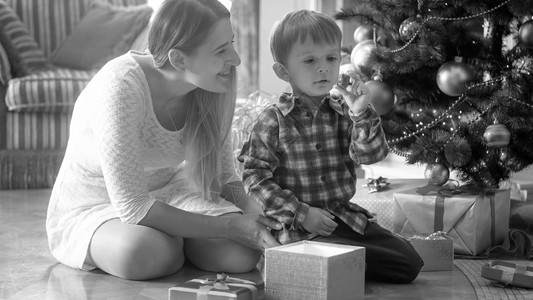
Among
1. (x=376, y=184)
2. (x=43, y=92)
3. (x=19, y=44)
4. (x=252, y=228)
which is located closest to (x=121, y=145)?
(x=252, y=228)

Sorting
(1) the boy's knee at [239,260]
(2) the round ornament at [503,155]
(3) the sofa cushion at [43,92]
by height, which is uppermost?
(3) the sofa cushion at [43,92]

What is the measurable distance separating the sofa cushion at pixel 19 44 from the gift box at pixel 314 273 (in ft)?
7.92

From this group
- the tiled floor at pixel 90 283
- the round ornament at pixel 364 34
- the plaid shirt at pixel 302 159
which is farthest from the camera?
the round ornament at pixel 364 34

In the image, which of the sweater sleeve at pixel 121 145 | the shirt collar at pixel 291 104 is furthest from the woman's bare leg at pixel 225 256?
the shirt collar at pixel 291 104

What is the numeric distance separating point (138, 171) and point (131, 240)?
6.2 inches

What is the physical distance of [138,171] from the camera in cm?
174

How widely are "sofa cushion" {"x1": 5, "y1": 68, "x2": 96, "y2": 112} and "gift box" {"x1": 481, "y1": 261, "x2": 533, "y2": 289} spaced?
2186 millimetres

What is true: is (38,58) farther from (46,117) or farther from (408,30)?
(408,30)

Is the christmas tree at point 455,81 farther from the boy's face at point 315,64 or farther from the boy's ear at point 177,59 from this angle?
the boy's ear at point 177,59

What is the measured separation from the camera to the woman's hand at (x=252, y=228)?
177 cm

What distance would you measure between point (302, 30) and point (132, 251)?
0.63 m

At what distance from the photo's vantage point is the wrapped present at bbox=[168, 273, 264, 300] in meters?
1.49

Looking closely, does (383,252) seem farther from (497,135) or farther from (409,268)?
(497,135)

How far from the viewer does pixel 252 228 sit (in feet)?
5.84
